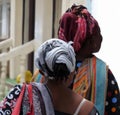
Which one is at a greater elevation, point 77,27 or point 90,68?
point 77,27

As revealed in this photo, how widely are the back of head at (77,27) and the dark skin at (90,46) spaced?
0.02 m

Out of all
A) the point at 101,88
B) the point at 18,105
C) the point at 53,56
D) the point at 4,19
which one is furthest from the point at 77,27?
the point at 4,19

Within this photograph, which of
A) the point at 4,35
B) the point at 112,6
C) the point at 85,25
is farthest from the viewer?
the point at 4,35

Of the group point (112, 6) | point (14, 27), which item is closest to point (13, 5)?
point (14, 27)

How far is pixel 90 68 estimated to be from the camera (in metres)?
1.88

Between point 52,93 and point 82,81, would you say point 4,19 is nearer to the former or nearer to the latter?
point 82,81

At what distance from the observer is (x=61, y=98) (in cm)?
146

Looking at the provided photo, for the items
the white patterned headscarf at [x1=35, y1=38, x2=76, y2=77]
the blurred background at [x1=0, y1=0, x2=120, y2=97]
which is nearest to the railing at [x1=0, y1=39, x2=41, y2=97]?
the blurred background at [x1=0, y1=0, x2=120, y2=97]

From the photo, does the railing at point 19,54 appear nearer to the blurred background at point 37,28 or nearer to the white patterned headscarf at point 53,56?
the blurred background at point 37,28

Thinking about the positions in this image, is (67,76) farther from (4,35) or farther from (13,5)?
(4,35)

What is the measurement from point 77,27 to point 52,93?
519 mm

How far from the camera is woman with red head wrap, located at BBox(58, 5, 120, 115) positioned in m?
1.85

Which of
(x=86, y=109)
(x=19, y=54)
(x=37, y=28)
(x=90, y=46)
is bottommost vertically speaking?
(x=19, y=54)

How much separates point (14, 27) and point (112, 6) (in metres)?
3.08
